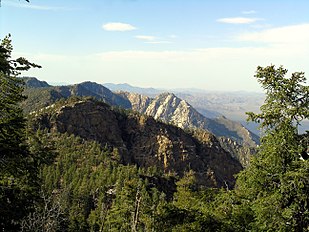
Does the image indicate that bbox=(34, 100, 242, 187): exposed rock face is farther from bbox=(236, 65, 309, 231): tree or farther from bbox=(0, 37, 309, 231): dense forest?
bbox=(236, 65, 309, 231): tree

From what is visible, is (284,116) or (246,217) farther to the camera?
(246,217)

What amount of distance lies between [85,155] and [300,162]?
130491mm

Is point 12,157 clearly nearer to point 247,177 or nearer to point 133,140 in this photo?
point 247,177

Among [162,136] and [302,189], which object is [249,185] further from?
[162,136]

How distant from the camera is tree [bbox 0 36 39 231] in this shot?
634 inches

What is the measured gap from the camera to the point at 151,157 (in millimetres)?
188750

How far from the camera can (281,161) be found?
15.6 meters

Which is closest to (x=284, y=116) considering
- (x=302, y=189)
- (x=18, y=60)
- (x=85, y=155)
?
(x=302, y=189)

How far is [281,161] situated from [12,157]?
12621mm

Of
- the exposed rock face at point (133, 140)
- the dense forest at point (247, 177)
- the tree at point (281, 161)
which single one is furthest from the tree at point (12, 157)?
the exposed rock face at point (133, 140)

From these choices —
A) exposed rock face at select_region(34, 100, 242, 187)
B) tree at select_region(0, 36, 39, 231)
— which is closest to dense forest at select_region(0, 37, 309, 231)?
tree at select_region(0, 36, 39, 231)

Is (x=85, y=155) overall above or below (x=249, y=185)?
below

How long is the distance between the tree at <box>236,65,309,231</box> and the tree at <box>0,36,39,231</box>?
11.1 metres

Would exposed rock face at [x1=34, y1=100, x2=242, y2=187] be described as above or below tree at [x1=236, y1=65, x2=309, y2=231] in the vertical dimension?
below
